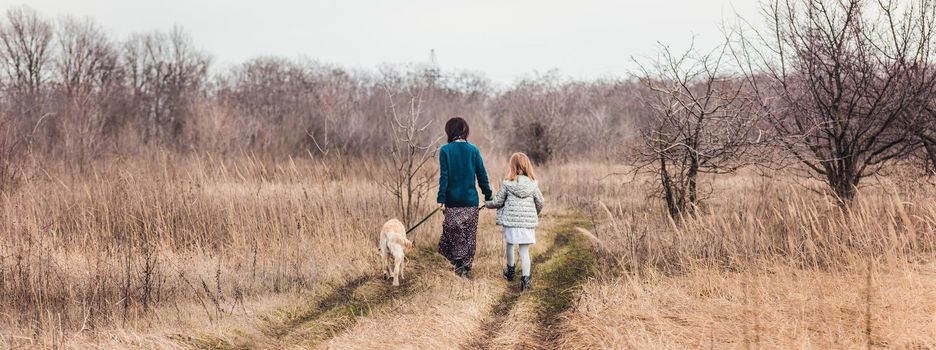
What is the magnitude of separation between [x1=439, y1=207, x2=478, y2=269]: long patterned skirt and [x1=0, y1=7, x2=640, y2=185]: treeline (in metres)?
4.16

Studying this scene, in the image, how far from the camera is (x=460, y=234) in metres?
6.57

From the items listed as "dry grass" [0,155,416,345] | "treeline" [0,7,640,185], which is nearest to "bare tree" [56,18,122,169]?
"treeline" [0,7,640,185]

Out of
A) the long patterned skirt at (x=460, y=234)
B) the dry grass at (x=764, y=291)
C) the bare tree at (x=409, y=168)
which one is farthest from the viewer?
the bare tree at (x=409, y=168)

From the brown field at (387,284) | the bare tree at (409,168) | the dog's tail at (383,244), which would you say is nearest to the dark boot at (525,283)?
the brown field at (387,284)

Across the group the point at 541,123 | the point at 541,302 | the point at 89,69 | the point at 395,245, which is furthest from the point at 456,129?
the point at 89,69

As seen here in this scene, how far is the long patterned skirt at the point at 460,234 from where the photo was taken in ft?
21.5

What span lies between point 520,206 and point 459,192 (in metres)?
0.71

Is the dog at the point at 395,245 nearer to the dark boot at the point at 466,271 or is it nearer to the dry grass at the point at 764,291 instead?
the dark boot at the point at 466,271

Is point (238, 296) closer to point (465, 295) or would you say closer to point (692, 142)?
point (465, 295)

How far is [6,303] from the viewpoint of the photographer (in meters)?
5.07

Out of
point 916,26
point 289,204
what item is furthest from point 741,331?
point 289,204

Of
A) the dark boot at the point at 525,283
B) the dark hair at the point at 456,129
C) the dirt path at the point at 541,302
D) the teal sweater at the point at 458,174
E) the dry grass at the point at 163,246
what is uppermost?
the dark hair at the point at 456,129

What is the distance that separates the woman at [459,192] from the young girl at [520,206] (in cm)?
34

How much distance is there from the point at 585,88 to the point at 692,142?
21.1m
